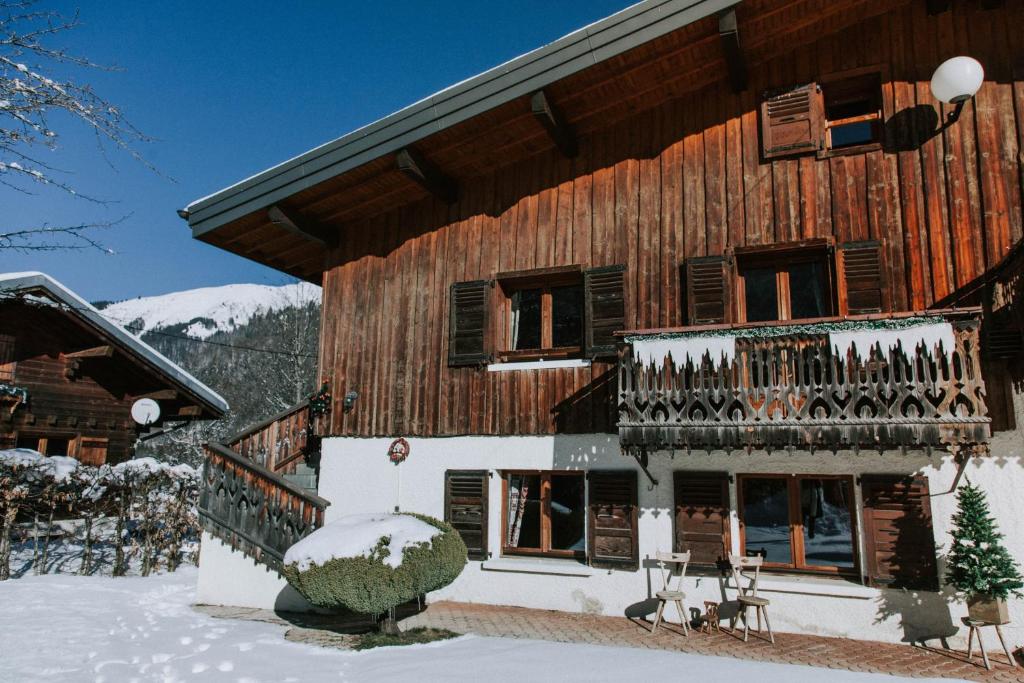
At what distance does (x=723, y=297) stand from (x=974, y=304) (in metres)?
2.79

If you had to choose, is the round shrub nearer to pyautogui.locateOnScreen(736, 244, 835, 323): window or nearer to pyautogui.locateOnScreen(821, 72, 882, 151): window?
pyautogui.locateOnScreen(736, 244, 835, 323): window

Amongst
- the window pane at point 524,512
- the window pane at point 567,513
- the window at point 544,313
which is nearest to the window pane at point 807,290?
the window at point 544,313

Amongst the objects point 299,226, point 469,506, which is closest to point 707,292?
point 469,506

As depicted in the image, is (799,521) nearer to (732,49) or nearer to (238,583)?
(732,49)

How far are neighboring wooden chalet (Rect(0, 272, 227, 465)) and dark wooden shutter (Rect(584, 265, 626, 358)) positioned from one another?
11472 mm

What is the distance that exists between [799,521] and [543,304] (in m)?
4.57

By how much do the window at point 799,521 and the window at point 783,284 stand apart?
2133 millimetres

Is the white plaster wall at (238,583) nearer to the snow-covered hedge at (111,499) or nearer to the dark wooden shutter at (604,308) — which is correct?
the snow-covered hedge at (111,499)

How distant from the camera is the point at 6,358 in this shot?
1522 centimetres

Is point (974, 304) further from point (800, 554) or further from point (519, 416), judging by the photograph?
point (519, 416)

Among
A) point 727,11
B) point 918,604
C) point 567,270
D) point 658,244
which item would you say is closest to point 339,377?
point 567,270

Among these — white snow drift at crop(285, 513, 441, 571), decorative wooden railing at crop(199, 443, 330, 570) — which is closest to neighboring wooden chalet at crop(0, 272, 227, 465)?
decorative wooden railing at crop(199, 443, 330, 570)

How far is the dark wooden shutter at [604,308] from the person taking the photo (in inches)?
372

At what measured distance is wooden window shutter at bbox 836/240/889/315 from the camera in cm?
835
